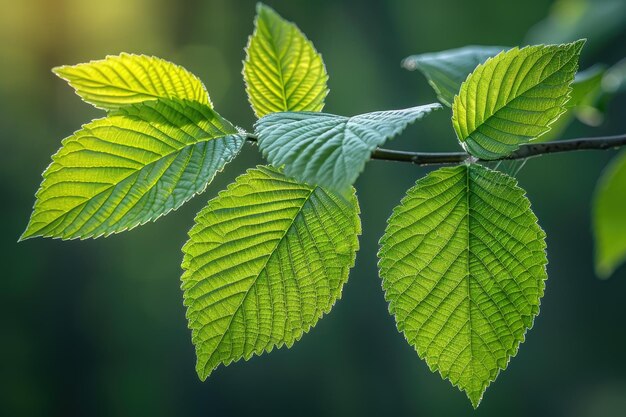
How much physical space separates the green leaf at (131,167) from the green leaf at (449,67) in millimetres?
204

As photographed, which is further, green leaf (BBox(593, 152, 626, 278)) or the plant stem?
green leaf (BBox(593, 152, 626, 278))

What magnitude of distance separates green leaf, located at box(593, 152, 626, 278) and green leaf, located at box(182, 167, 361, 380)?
0.48 metres

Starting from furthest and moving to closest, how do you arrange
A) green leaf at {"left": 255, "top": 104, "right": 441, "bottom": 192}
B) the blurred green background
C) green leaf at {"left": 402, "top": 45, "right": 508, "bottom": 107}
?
the blurred green background, green leaf at {"left": 402, "top": 45, "right": 508, "bottom": 107}, green leaf at {"left": 255, "top": 104, "right": 441, "bottom": 192}

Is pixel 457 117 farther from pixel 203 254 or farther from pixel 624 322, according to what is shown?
pixel 624 322

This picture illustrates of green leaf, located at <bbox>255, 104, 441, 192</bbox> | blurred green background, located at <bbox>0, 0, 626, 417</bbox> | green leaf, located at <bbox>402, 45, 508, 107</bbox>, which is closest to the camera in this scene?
green leaf, located at <bbox>255, 104, 441, 192</bbox>

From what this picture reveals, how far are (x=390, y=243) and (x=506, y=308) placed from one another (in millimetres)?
92

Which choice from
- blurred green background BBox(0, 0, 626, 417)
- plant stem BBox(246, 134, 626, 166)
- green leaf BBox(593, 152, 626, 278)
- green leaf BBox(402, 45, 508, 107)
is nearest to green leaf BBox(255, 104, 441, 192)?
plant stem BBox(246, 134, 626, 166)

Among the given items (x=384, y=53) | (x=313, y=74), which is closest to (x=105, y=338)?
(x=384, y=53)

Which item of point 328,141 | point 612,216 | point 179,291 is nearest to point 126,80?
point 328,141

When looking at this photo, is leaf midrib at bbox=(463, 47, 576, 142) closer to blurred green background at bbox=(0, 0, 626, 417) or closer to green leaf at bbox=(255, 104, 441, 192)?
green leaf at bbox=(255, 104, 441, 192)

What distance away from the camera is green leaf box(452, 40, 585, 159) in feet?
1.58

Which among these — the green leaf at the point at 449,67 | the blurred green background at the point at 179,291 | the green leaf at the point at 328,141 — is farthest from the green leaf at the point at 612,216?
the blurred green background at the point at 179,291

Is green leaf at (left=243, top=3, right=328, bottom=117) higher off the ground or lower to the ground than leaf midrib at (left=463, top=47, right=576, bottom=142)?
higher

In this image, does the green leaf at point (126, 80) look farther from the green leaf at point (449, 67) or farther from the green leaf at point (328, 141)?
the green leaf at point (449, 67)
